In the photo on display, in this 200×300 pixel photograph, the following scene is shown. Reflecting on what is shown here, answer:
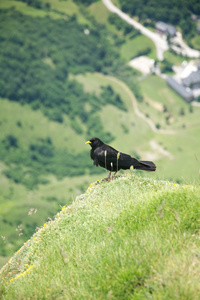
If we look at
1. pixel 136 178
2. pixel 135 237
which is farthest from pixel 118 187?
pixel 135 237

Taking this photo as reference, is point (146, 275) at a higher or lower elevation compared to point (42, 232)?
higher

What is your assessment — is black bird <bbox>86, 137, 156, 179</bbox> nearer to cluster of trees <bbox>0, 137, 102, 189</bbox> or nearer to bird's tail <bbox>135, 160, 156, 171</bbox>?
bird's tail <bbox>135, 160, 156, 171</bbox>

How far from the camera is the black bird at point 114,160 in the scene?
42.9 ft

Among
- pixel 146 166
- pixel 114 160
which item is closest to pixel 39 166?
pixel 114 160

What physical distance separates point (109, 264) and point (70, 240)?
6.23 feet

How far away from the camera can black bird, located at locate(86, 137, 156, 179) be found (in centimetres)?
1306

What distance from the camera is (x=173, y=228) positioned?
830cm

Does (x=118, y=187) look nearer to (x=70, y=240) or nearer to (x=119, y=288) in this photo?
(x=70, y=240)

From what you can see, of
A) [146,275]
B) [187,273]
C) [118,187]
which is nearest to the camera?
[187,273]

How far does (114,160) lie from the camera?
44.0 ft

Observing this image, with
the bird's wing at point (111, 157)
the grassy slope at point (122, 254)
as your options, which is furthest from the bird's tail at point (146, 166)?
the grassy slope at point (122, 254)

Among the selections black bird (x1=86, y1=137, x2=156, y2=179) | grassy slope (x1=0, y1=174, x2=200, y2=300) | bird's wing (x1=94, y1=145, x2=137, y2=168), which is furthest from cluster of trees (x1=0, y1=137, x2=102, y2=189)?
grassy slope (x1=0, y1=174, x2=200, y2=300)

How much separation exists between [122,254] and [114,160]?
235 inches

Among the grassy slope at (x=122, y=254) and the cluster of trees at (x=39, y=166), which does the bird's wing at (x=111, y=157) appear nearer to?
the grassy slope at (x=122, y=254)
